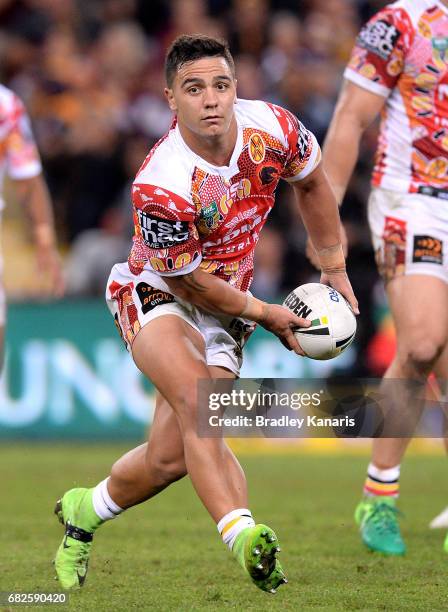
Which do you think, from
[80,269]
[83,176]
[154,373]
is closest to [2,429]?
[80,269]

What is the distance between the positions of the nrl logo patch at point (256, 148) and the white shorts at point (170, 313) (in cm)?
69

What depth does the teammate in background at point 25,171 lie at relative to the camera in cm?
782

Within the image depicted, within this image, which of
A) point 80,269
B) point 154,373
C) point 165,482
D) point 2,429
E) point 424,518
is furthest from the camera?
point 80,269

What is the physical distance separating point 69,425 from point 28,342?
0.92 metres

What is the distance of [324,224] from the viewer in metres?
5.73

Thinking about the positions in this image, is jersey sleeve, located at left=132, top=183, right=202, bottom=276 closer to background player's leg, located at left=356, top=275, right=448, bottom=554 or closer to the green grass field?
the green grass field

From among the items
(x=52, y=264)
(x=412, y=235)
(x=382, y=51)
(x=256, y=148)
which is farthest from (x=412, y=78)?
(x=52, y=264)

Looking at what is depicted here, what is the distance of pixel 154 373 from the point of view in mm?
5223

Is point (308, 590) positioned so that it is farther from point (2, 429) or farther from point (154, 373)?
point (2, 429)

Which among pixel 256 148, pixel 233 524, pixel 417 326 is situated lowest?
pixel 417 326

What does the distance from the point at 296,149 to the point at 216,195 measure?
490mm

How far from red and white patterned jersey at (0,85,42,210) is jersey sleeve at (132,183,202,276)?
285 cm

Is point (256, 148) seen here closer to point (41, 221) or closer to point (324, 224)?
point (324, 224)

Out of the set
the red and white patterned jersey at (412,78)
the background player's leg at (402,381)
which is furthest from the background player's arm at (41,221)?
the background player's leg at (402,381)
